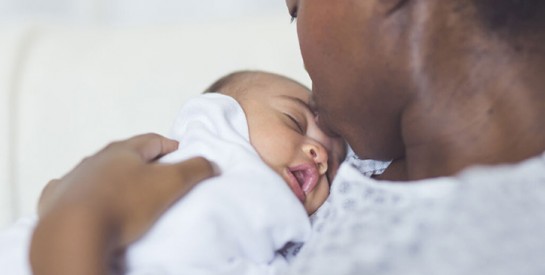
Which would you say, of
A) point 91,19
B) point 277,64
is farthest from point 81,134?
point 91,19

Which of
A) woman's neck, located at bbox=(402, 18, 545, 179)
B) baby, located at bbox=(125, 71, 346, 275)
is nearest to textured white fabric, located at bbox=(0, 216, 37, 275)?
baby, located at bbox=(125, 71, 346, 275)

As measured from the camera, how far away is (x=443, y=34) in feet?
2.76

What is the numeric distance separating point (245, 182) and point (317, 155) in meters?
0.16

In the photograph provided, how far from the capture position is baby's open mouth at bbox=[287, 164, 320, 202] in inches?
41.6

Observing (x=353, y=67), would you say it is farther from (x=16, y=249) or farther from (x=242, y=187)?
(x=16, y=249)

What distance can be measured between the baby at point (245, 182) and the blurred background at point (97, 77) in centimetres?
24

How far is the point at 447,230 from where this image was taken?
2.53 feet

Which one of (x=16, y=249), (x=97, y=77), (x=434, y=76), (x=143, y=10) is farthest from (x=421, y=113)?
(x=143, y=10)

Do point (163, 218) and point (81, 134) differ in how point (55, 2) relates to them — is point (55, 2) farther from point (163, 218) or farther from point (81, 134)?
point (163, 218)

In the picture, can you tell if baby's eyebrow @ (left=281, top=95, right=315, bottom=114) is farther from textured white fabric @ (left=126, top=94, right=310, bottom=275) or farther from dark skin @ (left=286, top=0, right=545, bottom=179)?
dark skin @ (left=286, top=0, right=545, bottom=179)

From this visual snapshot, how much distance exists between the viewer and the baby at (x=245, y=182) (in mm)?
903

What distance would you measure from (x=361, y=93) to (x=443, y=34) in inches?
4.5

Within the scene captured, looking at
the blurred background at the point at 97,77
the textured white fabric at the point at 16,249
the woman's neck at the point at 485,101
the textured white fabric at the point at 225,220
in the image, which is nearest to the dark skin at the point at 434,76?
the woman's neck at the point at 485,101

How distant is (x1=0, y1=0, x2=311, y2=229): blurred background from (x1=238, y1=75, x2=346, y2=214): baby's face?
0.28 m
